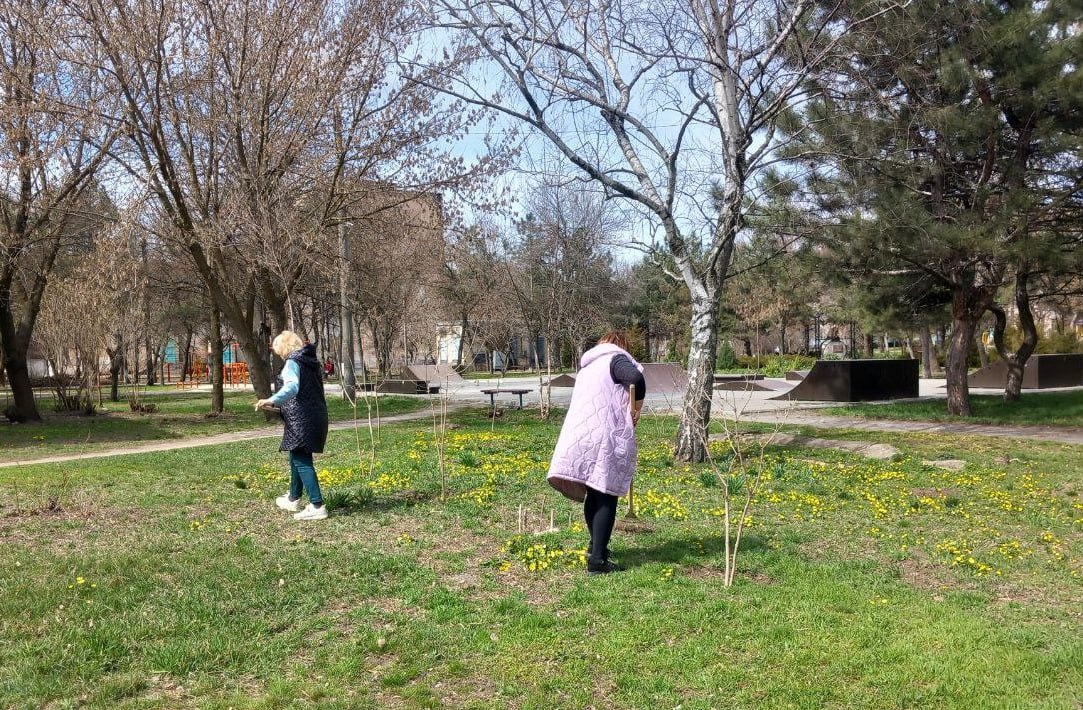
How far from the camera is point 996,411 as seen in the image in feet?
56.5

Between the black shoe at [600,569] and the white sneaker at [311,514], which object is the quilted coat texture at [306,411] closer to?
the white sneaker at [311,514]

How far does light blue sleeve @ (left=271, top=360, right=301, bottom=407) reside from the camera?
609cm

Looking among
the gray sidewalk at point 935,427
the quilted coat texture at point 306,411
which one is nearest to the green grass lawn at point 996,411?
the gray sidewalk at point 935,427

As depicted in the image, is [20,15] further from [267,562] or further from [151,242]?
[267,562]

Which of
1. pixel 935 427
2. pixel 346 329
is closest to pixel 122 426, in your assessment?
pixel 346 329

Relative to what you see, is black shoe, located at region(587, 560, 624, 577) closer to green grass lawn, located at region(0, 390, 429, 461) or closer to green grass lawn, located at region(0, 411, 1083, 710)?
green grass lawn, located at region(0, 411, 1083, 710)

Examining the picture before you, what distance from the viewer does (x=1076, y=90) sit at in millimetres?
12789

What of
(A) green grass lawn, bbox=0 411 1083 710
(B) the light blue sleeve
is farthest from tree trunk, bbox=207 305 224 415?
(B) the light blue sleeve

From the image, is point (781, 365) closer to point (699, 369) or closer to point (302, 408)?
point (699, 369)

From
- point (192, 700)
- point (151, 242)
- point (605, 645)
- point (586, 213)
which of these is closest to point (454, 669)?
point (605, 645)

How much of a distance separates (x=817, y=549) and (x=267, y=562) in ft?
12.8

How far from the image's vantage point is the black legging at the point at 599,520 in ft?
15.9

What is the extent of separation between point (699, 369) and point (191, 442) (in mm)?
8607

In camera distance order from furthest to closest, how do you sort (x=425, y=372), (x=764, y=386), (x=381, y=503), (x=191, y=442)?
(x=425, y=372) → (x=764, y=386) → (x=191, y=442) → (x=381, y=503)
